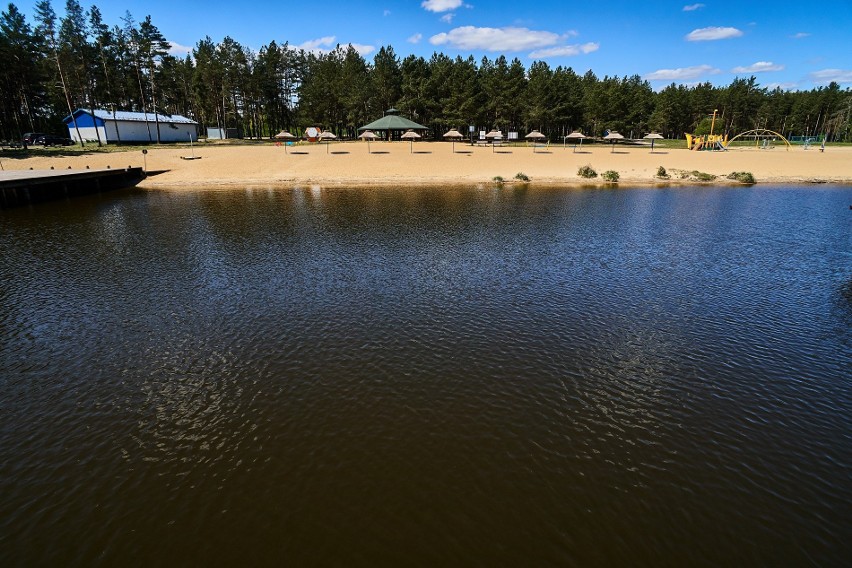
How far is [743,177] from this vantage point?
63.8 metres

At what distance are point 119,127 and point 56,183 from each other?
47.3 metres

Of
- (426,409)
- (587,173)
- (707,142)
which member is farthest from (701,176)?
(426,409)

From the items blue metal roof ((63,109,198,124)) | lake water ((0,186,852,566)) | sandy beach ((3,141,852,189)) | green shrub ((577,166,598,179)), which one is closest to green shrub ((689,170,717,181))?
sandy beach ((3,141,852,189))

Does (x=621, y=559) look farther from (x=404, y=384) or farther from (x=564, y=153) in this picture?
(x=564, y=153)

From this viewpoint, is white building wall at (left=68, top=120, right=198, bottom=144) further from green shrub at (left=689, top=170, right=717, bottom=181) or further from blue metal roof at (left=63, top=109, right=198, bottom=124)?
green shrub at (left=689, top=170, right=717, bottom=181)

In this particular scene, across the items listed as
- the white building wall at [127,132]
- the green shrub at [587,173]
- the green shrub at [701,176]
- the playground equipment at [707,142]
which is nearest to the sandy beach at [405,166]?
the green shrub at [587,173]

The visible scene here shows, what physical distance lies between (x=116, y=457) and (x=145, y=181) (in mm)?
66165

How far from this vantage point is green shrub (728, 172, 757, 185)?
63438 mm

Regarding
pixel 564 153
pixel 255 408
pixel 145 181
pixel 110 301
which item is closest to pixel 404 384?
pixel 255 408

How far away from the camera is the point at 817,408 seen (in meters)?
13.2

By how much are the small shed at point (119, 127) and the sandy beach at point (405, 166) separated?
39.6 ft

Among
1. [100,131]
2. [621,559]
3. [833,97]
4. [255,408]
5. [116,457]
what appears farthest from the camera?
[833,97]

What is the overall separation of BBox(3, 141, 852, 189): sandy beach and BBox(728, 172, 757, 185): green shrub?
5.01 ft

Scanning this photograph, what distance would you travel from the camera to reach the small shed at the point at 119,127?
3452 inches
